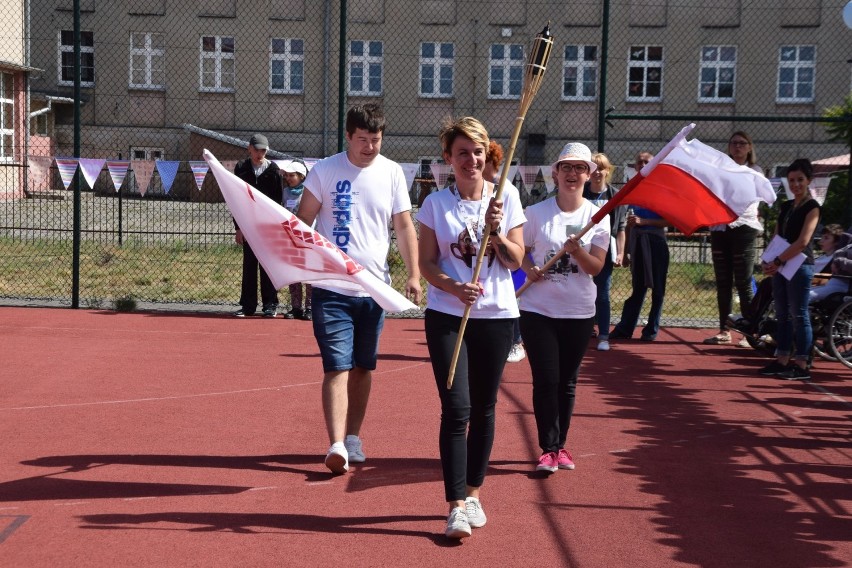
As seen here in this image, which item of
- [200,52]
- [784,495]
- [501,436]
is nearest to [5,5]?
[200,52]

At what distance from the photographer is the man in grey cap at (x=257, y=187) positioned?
12.5 meters

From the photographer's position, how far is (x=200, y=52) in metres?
32.2

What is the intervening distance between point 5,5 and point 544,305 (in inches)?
885

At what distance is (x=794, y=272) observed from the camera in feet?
31.6

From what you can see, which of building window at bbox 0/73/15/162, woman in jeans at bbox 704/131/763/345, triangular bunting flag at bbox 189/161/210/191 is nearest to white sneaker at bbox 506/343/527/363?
woman in jeans at bbox 704/131/763/345

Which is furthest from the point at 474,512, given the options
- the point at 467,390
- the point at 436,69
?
the point at 436,69

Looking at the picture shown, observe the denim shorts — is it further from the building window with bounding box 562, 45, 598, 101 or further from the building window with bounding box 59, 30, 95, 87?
the building window with bounding box 562, 45, 598, 101

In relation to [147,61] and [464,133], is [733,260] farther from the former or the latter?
[147,61]

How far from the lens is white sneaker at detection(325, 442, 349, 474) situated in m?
6.13

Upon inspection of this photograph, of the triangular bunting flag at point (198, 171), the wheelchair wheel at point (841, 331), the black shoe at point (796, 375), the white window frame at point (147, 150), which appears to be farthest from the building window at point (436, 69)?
the black shoe at point (796, 375)

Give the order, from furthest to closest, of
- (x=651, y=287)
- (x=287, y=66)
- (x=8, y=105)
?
(x=287, y=66) → (x=8, y=105) → (x=651, y=287)

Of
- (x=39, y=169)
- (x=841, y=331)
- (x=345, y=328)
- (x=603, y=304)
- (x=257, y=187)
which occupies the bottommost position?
(x=841, y=331)

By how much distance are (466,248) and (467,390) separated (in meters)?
0.67

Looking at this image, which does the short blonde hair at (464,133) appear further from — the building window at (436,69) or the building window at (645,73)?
the building window at (645,73)
